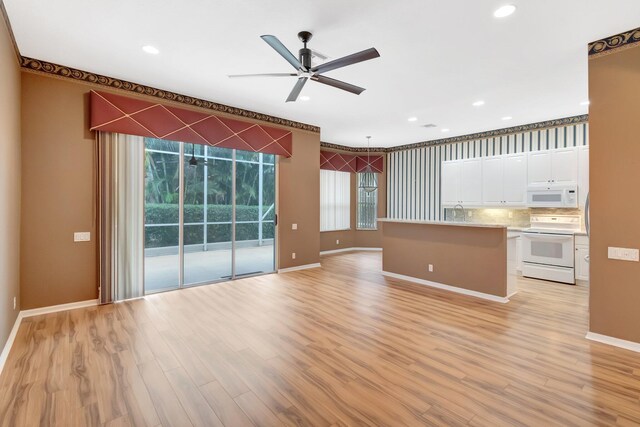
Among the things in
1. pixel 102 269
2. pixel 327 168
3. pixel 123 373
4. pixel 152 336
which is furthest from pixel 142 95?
pixel 327 168

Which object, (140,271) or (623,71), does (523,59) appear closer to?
(623,71)

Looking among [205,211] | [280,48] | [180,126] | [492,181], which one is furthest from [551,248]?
[180,126]

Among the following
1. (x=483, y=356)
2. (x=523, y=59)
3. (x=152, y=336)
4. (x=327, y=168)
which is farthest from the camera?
(x=327, y=168)

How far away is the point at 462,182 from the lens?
730 cm

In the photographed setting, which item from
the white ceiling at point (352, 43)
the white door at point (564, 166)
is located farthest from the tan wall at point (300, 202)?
the white door at point (564, 166)

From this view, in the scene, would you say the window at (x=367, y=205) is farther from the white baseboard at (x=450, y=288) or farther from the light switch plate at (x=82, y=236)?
the light switch plate at (x=82, y=236)

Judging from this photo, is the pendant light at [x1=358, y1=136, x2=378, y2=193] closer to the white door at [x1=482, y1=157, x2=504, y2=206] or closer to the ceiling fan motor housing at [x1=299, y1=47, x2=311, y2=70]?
the white door at [x1=482, y1=157, x2=504, y2=206]

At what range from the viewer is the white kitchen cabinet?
6230mm

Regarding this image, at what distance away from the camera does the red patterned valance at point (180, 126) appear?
4176mm

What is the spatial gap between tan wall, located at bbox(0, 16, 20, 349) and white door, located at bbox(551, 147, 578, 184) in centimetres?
788

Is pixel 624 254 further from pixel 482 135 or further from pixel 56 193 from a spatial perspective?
pixel 56 193

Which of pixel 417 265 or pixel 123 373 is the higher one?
pixel 417 265

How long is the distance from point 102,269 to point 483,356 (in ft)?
15.6

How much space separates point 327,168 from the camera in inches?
345
